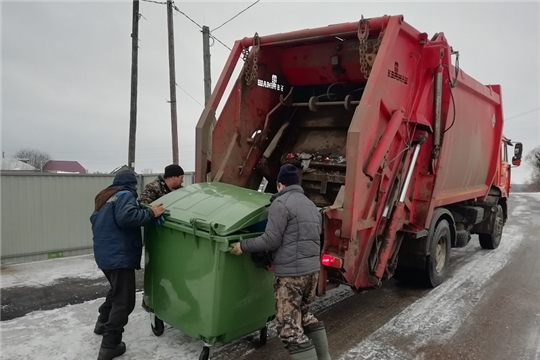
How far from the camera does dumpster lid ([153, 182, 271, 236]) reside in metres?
2.84

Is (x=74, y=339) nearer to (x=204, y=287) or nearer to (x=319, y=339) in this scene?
(x=204, y=287)

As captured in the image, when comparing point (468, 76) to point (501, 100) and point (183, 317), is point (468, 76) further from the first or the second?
point (183, 317)

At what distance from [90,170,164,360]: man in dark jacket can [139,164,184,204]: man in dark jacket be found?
76 centimetres

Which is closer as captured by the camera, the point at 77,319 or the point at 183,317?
the point at 183,317

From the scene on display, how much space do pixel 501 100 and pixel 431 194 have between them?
289 centimetres

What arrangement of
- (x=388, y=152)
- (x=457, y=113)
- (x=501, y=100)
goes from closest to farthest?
(x=388, y=152)
(x=457, y=113)
(x=501, y=100)

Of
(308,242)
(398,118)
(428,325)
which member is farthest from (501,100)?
(308,242)

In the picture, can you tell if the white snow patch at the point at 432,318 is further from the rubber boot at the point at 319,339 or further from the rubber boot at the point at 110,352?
the rubber boot at the point at 110,352

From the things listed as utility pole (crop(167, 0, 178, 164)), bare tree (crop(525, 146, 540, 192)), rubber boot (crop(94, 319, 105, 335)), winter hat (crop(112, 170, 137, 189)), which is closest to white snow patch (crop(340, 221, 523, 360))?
rubber boot (crop(94, 319, 105, 335))

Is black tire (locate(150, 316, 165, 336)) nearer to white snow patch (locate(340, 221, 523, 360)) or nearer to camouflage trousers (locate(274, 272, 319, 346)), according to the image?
camouflage trousers (locate(274, 272, 319, 346))

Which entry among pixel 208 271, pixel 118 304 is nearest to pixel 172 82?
pixel 118 304

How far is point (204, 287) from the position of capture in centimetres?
283

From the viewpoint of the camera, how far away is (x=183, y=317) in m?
3.02

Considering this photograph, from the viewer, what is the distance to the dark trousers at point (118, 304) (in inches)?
120
